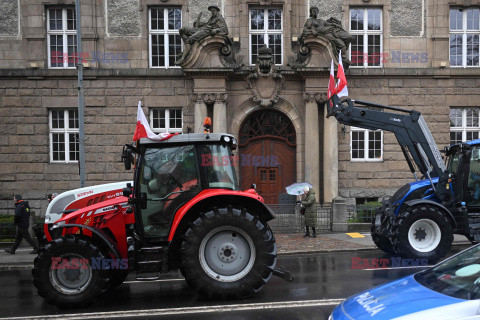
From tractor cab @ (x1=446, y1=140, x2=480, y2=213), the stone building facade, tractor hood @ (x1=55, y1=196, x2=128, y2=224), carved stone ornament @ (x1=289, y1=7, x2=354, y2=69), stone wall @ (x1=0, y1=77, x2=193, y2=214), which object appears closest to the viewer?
tractor hood @ (x1=55, y1=196, x2=128, y2=224)

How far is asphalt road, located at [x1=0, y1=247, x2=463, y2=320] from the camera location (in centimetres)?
598

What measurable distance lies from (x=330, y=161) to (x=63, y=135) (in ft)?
37.4

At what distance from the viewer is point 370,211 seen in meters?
15.1

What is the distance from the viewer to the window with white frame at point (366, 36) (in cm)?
1867

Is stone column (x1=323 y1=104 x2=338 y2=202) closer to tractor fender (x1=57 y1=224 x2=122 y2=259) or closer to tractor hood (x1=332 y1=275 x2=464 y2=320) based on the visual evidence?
tractor fender (x1=57 y1=224 x2=122 y2=259)

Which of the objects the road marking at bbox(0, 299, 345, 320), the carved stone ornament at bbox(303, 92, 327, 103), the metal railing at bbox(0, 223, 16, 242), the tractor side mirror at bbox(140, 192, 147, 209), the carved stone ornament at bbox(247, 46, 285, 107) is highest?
the carved stone ornament at bbox(247, 46, 285, 107)

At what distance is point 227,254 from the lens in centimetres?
663

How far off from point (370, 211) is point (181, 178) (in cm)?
1011

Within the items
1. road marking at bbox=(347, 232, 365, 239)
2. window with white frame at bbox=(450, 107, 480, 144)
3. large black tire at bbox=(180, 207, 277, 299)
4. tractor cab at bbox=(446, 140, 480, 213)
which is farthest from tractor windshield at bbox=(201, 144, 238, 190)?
window with white frame at bbox=(450, 107, 480, 144)

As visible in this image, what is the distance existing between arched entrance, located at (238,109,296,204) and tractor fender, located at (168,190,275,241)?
11.6 m

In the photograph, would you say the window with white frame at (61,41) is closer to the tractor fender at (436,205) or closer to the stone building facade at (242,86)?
the stone building facade at (242,86)

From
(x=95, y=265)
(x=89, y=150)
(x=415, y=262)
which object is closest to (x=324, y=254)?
(x=415, y=262)

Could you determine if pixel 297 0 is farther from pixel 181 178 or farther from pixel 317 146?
pixel 181 178

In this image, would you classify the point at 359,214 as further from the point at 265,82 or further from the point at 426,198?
the point at 265,82
